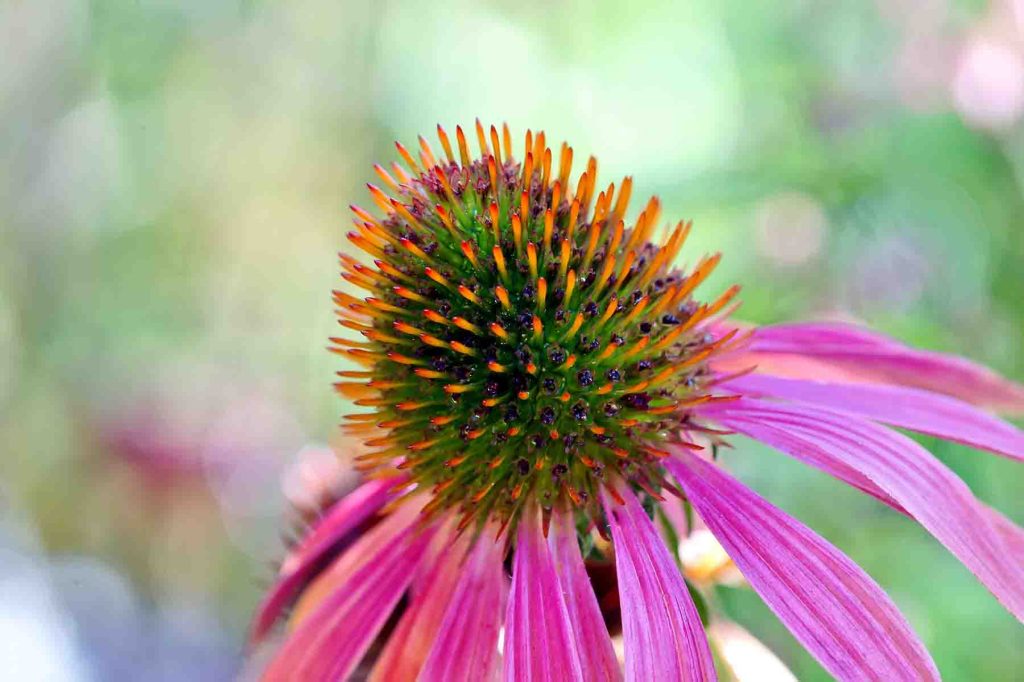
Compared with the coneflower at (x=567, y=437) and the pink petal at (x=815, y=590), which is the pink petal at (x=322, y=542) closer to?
the coneflower at (x=567, y=437)

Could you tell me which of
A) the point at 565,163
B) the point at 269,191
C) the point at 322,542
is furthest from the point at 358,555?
the point at 269,191

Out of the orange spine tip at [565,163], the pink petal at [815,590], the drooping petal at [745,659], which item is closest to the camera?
the pink petal at [815,590]

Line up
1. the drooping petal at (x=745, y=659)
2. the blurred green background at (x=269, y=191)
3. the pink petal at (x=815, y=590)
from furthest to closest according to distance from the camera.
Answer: the blurred green background at (x=269, y=191), the drooping petal at (x=745, y=659), the pink petal at (x=815, y=590)

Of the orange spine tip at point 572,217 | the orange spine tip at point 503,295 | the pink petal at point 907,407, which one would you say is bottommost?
the orange spine tip at point 503,295

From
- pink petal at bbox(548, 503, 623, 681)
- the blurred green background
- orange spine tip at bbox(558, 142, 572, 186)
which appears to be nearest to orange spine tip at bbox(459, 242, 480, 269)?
orange spine tip at bbox(558, 142, 572, 186)

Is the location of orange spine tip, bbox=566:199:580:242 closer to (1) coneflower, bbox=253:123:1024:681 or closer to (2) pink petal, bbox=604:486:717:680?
(1) coneflower, bbox=253:123:1024:681

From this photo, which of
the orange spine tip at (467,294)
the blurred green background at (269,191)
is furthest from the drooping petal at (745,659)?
the blurred green background at (269,191)

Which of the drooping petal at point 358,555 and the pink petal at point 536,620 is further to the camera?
the drooping petal at point 358,555
